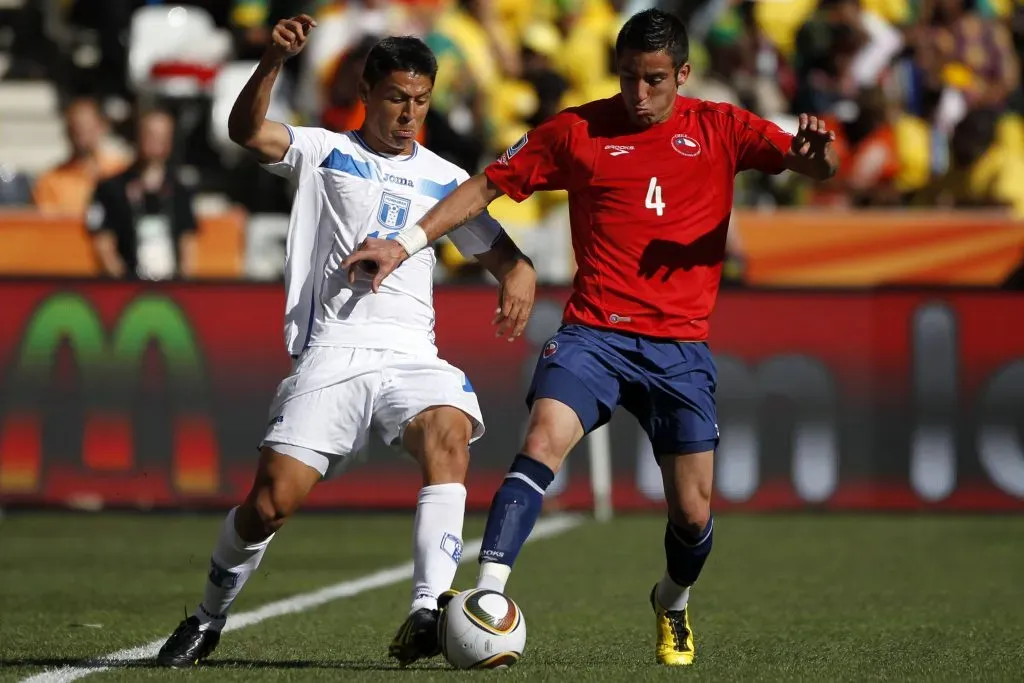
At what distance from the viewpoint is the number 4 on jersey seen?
6.78 meters

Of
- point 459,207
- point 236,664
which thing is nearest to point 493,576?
point 236,664

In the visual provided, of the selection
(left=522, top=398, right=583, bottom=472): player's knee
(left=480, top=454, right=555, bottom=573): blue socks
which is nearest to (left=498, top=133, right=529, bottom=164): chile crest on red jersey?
(left=522, top=398, right=583, bottom=472): player's knee

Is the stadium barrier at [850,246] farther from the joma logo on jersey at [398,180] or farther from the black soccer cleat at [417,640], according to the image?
the black soccer cleat at [417,640]

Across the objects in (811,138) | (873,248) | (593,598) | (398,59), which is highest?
(398,59)

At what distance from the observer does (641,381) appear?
6.70 m

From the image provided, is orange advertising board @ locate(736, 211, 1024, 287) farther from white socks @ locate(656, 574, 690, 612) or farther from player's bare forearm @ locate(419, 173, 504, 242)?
player's bare forearm @ locate(419, 173, 504, 242)

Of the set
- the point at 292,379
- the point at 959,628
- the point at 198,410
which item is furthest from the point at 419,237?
the point at 198,410

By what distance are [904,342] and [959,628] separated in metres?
5.81

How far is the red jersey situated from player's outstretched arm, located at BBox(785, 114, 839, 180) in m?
0.07

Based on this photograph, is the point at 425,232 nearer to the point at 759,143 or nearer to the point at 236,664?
the point at 759,143

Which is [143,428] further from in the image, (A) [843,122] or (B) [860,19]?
(B) [860,19]

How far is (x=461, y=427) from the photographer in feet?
21.3

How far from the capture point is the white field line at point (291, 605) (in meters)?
6.24

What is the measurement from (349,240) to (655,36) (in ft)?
4.24
